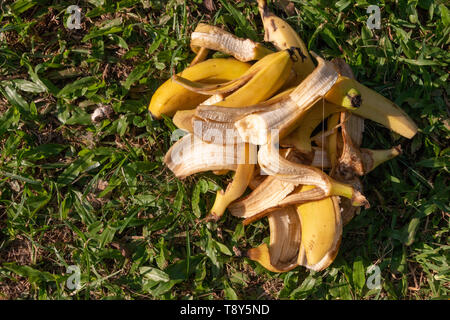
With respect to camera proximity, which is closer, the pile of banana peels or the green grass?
the pile of banana peels

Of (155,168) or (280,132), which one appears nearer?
(280,132)

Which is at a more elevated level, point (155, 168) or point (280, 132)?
point (280, 132)

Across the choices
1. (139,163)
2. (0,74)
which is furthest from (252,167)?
(0,74)

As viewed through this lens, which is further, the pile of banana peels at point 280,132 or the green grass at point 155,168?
the green grass at point 155,168
